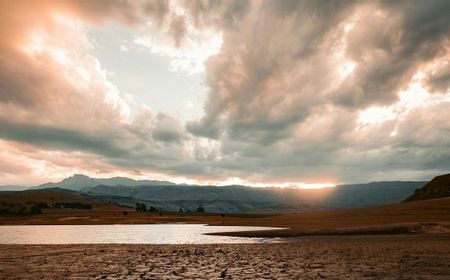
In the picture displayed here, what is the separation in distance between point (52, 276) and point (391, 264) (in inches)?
785

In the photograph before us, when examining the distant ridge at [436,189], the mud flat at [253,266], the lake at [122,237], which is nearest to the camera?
the mud flat at [253,266]

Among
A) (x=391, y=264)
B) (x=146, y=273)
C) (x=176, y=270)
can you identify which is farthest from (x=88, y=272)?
(x=391, y=264)

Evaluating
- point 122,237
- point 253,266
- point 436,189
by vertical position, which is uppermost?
point 436,189

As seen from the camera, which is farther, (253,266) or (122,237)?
(122,237)

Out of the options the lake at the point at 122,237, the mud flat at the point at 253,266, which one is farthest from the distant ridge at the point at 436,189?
the mud flat at the point at 253,266

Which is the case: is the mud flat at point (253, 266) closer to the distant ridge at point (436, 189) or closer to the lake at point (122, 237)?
the lake at point (122, 237)

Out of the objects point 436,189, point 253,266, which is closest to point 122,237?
point 253,266

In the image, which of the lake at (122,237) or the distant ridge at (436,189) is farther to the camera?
the distant ridge at (436,189)

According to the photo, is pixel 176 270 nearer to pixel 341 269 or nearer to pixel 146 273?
pixel 146 273

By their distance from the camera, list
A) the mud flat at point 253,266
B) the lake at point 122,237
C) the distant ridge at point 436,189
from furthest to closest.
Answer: the distant ridge at point 436,189 < the lake at point 122,237 < the mud flat at point 253,266

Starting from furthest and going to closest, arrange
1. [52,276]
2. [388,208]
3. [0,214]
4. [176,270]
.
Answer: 1. [0,214]
2. [388,208]
3. [176,270]
4. [52,276]

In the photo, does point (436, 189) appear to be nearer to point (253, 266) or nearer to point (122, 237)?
point (122, 237)

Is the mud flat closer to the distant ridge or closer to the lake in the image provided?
the lake

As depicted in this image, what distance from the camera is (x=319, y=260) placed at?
26.1 m
